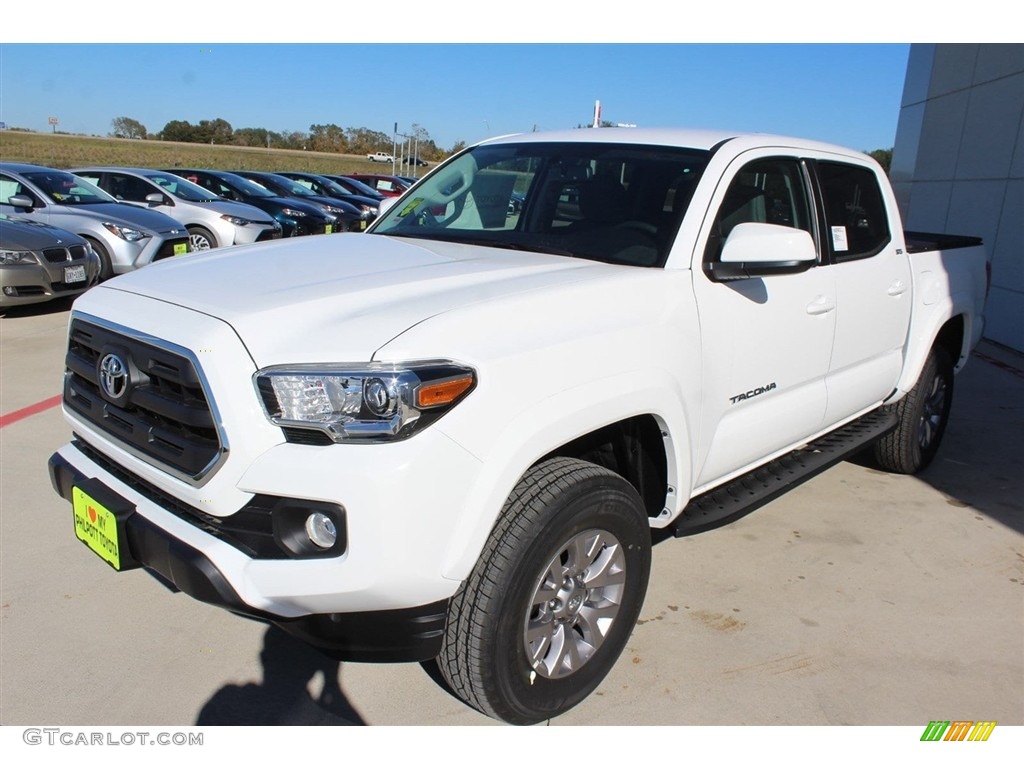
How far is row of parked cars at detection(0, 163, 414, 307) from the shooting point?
8.21 metres

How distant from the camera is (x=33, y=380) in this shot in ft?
20.2

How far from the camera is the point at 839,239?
3840mm

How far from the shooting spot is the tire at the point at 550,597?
2.27 metres

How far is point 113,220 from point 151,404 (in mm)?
8514

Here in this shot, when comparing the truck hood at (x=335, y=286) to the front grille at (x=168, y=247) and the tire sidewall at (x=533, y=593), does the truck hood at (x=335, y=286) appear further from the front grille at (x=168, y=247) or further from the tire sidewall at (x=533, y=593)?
the front grille at (x=168, y=247)

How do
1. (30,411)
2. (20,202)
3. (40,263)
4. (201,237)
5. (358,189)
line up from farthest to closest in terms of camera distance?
(358,189) < (201,237) < (20,202) < (40,263) < (30,411)

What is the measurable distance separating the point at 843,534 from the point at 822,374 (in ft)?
3.22

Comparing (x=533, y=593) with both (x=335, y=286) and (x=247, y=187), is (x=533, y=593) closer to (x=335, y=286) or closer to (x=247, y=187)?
(x=335, y=286)

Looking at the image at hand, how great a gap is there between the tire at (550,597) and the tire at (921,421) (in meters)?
2.59

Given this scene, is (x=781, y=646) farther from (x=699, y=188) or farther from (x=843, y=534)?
(x=699, y=188)

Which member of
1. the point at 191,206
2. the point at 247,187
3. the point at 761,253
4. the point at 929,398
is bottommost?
the point at 929,398

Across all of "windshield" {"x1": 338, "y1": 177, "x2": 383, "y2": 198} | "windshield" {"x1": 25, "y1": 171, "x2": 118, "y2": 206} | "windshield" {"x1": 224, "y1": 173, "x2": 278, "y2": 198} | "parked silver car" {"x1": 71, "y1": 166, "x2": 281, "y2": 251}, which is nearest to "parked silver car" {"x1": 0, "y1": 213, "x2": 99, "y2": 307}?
"windshield" {"x1": 25, "y1": 171, "x2": 118, "y2": 206}

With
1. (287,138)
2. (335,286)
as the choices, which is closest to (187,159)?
(287,138)

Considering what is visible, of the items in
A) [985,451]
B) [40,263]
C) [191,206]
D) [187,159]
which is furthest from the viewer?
[187,159]
